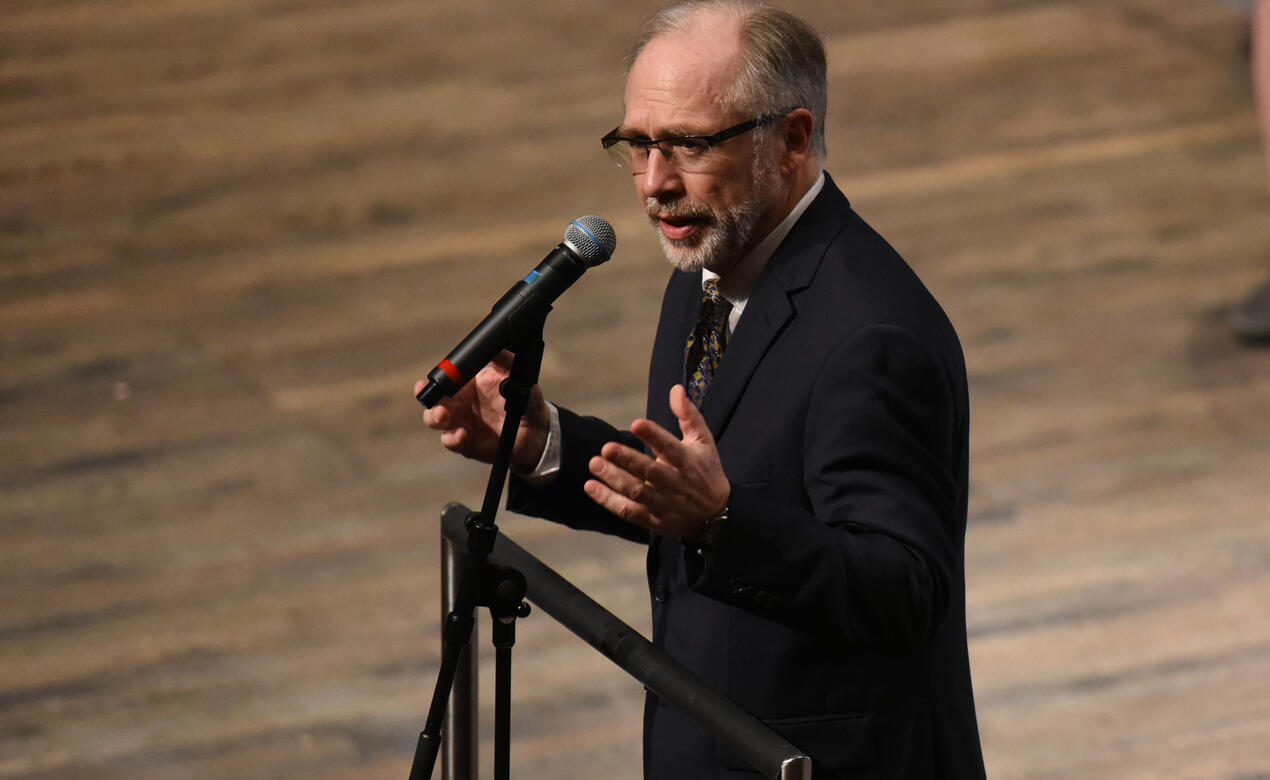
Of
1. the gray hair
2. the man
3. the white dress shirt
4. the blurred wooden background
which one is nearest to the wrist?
the man

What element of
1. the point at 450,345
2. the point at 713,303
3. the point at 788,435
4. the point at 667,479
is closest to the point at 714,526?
the point at 667,479

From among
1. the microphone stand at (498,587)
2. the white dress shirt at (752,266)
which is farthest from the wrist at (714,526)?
the white dress shirt at (752,266)

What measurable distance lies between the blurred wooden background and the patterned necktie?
5.17 feet

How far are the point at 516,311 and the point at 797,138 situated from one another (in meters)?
0.39

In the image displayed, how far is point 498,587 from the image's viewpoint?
190 cm

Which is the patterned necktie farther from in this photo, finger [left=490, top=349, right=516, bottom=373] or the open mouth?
finger [left=490, top=349, right=516, bottom=373]

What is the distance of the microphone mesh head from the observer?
1.77 m

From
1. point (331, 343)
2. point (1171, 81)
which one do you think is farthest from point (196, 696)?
point (1171, 81)

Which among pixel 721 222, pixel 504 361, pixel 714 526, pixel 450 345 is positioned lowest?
pixel 714 526

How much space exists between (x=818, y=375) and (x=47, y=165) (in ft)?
14.8

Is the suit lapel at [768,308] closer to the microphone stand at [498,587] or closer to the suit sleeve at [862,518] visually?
the suit sleeve at [862,518]

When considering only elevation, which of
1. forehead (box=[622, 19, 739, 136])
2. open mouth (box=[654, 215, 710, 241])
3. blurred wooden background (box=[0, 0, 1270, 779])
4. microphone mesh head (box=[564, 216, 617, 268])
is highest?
blurred wooden background (box=[0, 0, 1270, 779])

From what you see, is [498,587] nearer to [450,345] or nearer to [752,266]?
[752,266]

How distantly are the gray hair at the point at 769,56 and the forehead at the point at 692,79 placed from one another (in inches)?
0.5
